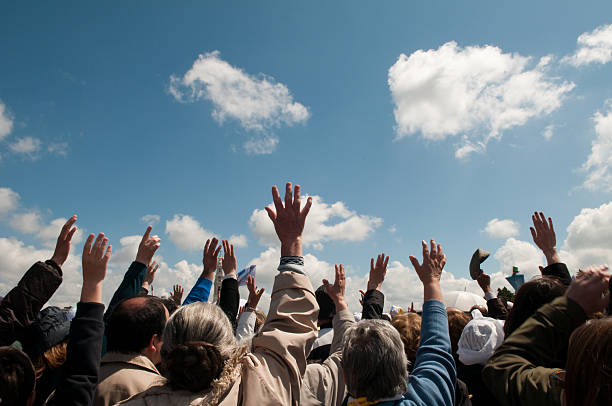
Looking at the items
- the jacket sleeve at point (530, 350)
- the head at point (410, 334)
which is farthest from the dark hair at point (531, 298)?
the head at point (410, 334)

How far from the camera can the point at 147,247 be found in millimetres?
4688

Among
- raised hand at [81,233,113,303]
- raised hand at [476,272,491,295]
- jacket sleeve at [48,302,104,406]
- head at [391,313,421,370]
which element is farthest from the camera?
raised hand at [476,272,491,295]

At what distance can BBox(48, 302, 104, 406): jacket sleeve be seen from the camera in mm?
2395

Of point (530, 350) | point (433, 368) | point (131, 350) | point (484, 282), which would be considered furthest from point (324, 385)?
point (484, 282)

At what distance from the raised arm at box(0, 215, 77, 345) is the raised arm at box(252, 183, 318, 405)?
212 centimetres

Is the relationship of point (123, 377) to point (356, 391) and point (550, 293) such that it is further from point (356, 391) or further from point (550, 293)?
point (550, 293)

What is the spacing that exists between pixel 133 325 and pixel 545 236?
566 centimetres

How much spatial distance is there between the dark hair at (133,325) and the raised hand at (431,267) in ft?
7.10

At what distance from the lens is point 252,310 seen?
6047 mm

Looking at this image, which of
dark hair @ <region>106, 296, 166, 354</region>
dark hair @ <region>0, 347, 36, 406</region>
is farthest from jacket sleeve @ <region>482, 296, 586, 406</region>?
dark hair @ <region>0, 347, 36, 406</region>

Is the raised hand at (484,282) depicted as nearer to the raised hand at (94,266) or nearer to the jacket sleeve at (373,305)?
the jacket sleeve at (373,305)

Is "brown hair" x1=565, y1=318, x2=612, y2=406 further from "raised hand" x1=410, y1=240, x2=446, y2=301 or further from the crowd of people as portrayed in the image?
"raised hand" x1=410, y1=240, x2=446, y2=301

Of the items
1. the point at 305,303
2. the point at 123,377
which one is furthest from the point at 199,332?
the point at 123,377

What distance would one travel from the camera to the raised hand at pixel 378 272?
19.0ft
